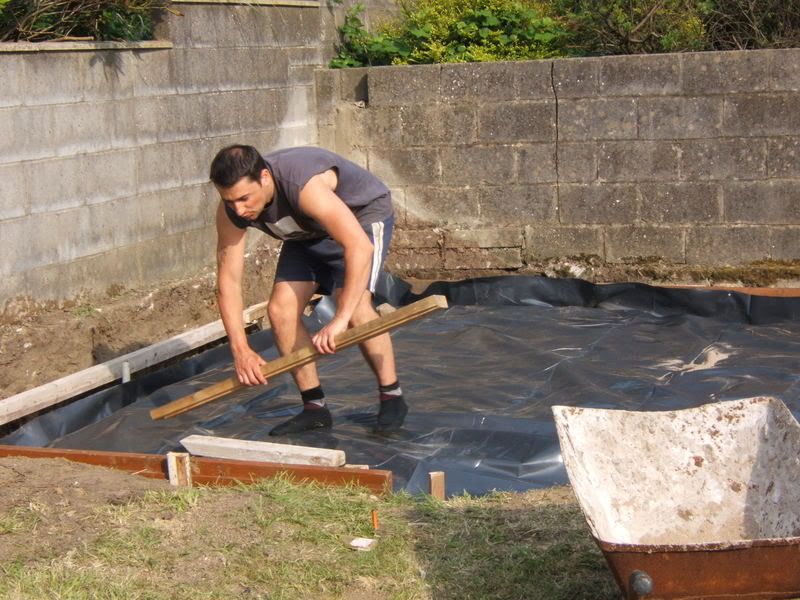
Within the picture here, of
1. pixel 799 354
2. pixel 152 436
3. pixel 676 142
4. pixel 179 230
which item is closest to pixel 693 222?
pixel 676 142

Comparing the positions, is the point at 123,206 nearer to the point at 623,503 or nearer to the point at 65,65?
the point at 65,65

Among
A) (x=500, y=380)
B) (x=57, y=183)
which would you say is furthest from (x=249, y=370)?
(x=57, y=183)

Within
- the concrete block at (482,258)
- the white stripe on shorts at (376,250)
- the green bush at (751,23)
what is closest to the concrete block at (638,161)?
the concrete block at (482,258)

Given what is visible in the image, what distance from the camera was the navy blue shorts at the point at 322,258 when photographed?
460 centimetres

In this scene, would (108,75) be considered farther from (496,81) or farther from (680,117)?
(680,117)

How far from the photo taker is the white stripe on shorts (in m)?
4.53

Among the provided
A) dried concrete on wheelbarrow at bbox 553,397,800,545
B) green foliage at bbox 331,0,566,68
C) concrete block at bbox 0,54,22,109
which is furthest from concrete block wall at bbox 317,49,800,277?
dried concrete on wheelbarrow at bbox 553,397,800,545

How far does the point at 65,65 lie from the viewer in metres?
5.56

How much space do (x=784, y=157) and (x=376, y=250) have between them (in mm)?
3574

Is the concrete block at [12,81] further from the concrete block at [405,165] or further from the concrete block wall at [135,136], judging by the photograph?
the concrete block at [405,165]

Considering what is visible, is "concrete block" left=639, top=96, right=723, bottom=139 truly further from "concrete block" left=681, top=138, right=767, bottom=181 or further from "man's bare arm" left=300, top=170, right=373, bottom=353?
"man's bare arm" left=300, top=170, right=373, bottom=353

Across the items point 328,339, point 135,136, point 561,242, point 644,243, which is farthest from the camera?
point 561,242

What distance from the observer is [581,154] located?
7.33 m

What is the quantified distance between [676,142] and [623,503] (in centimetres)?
449
